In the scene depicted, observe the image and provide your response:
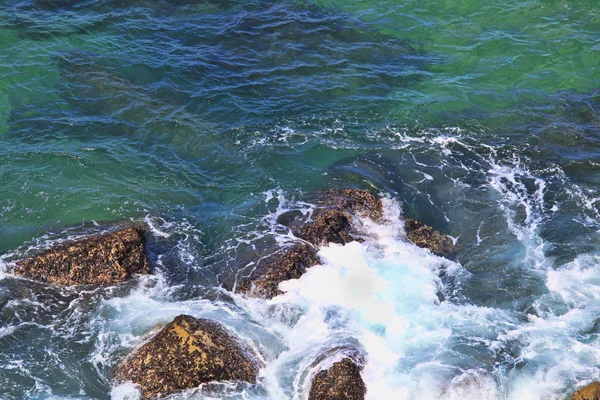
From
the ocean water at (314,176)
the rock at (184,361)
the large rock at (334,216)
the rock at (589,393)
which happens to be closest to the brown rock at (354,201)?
the large rock at (334,216)

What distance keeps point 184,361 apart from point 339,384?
4.18 m

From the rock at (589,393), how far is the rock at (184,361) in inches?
335

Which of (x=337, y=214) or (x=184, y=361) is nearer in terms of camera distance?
(x=184, y=361)

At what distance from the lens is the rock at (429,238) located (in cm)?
2047

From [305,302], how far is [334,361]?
2.43 metres

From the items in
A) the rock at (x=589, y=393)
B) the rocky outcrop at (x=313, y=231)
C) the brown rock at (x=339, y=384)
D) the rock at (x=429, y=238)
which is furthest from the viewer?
the rock at (x=429, y=238)

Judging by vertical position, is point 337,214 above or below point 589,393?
above

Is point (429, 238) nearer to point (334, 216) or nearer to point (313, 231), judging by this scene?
point (334, 216)

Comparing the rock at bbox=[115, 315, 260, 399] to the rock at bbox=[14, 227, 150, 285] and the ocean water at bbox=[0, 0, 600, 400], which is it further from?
the rock at bbox=[14, 227, 150, 285]

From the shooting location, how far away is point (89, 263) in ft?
61.6

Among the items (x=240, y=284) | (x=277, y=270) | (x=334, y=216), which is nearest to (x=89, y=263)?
(x=240, y=284)

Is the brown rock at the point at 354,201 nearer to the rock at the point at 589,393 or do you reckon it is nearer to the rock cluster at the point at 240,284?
the rock cluster at the point at 240,284

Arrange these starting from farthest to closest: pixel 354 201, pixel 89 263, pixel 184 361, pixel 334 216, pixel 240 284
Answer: pixel 354 201
pixel 334 216
pixel 240 284
pixel 89 263
pixel 184 361

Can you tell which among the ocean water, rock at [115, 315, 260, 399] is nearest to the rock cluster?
rock at [115, 315, 260, 399]
